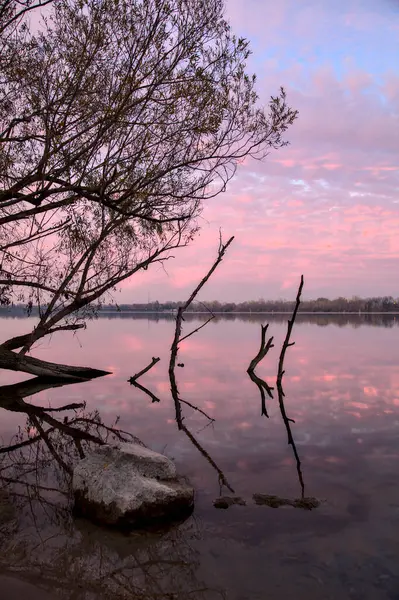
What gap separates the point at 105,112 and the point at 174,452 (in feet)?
34.0

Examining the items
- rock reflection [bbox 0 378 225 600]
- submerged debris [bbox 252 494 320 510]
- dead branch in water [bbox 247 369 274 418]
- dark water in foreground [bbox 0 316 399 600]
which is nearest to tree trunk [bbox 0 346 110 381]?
dark water in foreground [bbox 0 316 399 600]

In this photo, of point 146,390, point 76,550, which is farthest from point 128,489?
point 146,390

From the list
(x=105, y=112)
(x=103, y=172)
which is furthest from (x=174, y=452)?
(x=105, y=112)

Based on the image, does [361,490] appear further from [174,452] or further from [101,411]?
[101,411]

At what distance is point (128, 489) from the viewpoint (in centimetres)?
778

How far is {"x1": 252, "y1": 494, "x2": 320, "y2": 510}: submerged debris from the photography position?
28.5 feet

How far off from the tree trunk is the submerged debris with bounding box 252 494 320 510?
53.0 ft

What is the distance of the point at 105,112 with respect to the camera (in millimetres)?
15266

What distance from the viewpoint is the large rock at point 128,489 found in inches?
299

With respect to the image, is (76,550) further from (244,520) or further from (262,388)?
(262,388)

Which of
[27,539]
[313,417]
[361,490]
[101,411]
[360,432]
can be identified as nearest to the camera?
[27,539]

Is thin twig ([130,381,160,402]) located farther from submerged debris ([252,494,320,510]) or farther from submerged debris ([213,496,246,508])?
submerged debris ([252,494,320,510])

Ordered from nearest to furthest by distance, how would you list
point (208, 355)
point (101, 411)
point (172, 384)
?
point (101, 411) < point (172, 384) < point (208, 355)

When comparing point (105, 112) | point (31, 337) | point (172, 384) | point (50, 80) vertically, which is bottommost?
point (172, 384)
